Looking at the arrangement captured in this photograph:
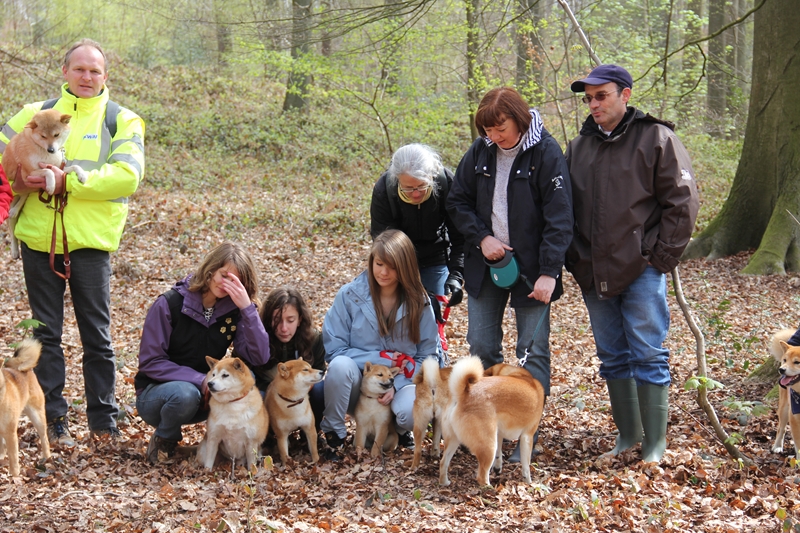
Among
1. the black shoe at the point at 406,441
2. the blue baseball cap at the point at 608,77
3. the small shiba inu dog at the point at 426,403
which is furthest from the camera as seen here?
the black shoe at the point at 406,441

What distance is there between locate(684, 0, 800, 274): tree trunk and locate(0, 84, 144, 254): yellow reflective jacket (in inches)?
300

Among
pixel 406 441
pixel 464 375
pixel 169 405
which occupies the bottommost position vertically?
pixel 406 441

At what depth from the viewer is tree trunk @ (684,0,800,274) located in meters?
8.69

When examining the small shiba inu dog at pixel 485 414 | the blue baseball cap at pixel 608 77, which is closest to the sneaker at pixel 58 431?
the small shiba inu dog at pixel 485 414

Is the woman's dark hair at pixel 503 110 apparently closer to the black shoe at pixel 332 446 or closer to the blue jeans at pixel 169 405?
the black shoe at pixel 332 446

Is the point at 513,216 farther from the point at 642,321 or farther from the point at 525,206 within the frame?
the point at 642,321

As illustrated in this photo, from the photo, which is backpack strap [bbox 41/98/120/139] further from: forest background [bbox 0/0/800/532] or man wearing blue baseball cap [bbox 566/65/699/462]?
man wearing blue baseball cap [bbox 566/65/699/462]

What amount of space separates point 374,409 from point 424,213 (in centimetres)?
137

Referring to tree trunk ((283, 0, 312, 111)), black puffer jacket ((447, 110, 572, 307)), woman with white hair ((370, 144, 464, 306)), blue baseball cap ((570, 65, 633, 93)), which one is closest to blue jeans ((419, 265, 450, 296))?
woman with white hair ((370, 144, 464, 306))

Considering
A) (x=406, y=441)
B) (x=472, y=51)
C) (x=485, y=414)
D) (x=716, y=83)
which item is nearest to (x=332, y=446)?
(x=406, y=441)

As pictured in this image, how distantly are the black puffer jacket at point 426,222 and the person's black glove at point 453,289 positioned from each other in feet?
0.20

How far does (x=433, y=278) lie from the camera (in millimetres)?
4930

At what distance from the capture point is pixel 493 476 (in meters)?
4.06

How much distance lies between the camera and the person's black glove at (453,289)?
191 inches
